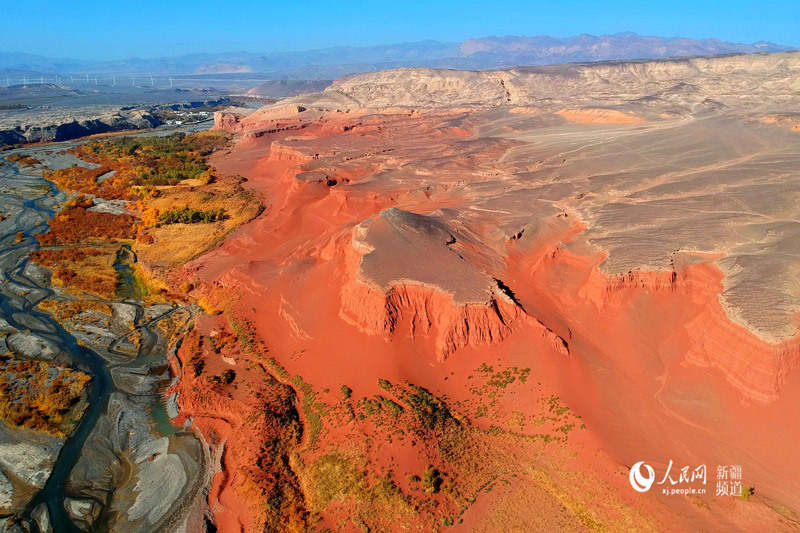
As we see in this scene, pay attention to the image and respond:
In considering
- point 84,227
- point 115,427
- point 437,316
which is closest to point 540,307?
point 437,316

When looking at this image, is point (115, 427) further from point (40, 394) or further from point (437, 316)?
point (437, 316)

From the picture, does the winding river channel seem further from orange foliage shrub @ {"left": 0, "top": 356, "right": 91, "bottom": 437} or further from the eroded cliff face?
the eroded cliff face

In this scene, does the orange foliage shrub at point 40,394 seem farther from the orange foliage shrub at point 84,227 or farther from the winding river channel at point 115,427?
the orange foliage shrub at point 84,227

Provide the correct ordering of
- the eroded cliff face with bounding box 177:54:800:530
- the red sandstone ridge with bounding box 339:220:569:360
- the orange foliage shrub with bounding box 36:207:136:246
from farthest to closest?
the orange foliage shrub with bounding box 36:207:136:246 < the red sandstone ridge with bounding box 339:220:569:360 < the eroded cliff face with bounding box 177:54:800:530

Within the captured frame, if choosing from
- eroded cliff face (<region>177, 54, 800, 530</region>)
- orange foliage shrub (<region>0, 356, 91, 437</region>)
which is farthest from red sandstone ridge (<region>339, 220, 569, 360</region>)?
orange foliage shrub (<region>0, 356, 91, 437</region>)

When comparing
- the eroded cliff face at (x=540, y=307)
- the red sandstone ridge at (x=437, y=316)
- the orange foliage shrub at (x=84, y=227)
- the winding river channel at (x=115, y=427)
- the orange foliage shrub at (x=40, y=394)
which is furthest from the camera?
the orange foliage shrub at (x=84, y=227)

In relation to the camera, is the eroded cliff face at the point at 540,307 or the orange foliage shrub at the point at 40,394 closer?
the eroded cliff face at the point at 540,307

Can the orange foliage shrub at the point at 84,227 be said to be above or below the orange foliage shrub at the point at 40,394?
above

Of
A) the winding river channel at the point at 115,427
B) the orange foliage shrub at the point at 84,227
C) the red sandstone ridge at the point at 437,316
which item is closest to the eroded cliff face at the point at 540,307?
the red sandstone ridge at the point at 437,316
